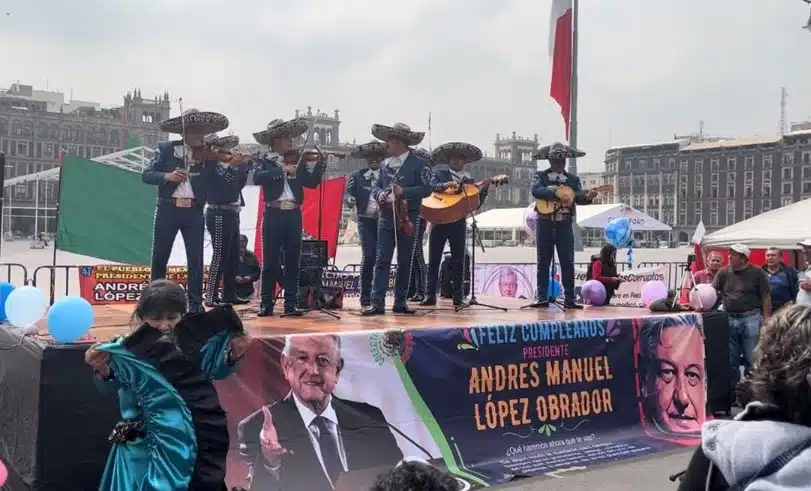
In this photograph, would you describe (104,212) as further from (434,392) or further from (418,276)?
(434,392)

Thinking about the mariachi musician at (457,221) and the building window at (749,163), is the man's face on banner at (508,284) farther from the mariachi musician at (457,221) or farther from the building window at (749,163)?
the building window at (749,163)

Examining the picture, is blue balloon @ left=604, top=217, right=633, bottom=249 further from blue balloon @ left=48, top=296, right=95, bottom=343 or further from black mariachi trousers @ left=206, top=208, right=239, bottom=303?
blue balloon @ left=48, top=296, right=95, bottom=343

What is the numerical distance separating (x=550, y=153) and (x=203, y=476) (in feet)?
20.0

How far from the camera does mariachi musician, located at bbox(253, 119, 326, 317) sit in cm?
737

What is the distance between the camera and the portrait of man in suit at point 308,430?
525 cm

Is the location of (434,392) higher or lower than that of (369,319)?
lower

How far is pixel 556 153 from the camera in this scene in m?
8.48

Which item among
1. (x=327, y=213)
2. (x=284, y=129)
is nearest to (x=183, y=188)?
(x=284, y=129)

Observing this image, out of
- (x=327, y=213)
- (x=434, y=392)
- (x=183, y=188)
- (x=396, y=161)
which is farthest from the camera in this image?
(x=327, y=213)

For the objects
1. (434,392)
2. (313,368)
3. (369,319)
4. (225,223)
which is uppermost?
(225,223)

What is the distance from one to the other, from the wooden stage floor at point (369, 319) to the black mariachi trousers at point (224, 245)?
38 centimetres

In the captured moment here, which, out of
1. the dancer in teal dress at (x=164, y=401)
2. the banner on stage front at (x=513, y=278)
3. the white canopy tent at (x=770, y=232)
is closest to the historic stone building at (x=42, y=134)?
the banner on stage front at (x=513, y=278)

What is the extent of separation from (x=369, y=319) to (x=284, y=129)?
200cm

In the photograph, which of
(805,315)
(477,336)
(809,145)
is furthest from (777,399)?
(809,145)
